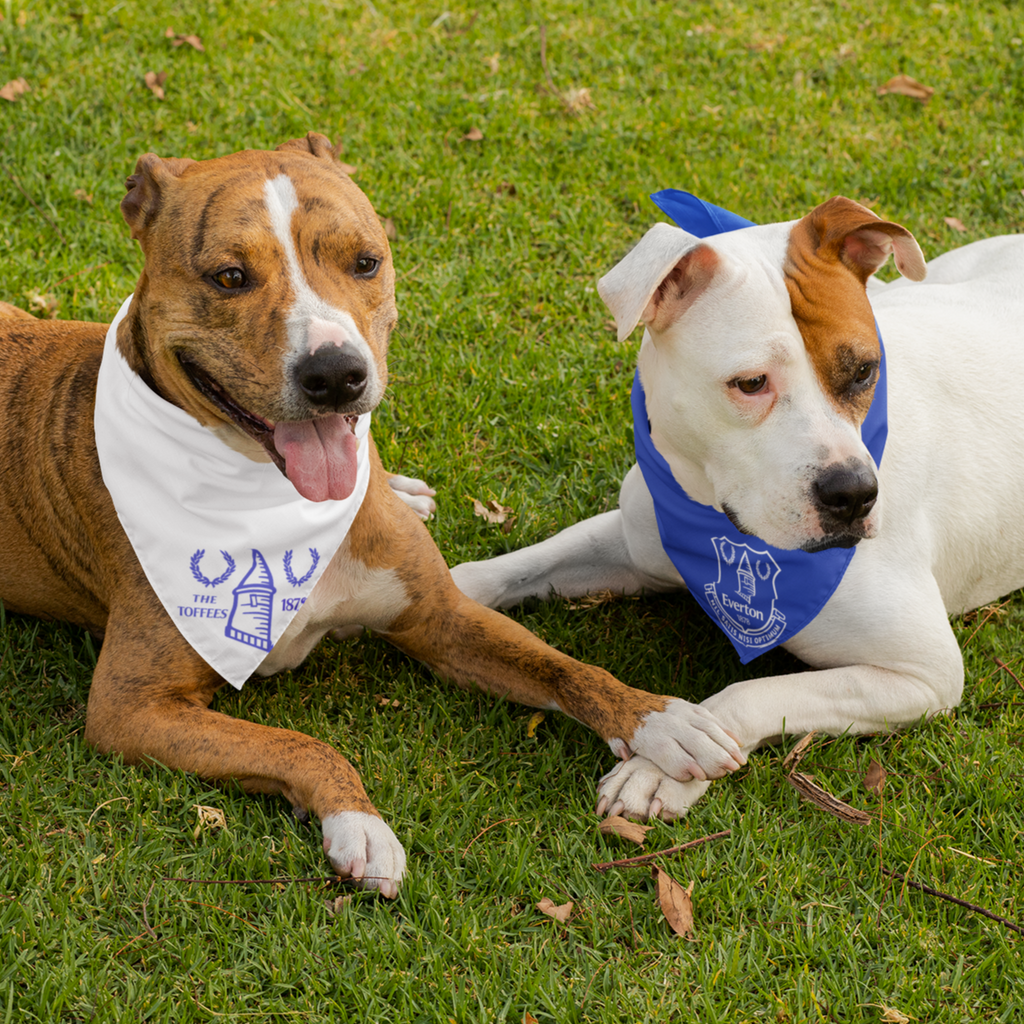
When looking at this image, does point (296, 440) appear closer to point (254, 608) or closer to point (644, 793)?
point (254, 608)

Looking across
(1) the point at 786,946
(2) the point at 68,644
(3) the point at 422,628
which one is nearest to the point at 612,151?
(3) the point at 422,628

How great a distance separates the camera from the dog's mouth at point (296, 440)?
129 inches

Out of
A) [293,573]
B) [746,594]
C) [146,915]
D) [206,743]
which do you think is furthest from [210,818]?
[746,594]

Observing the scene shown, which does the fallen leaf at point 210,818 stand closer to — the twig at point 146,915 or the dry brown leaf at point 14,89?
the twig at point 146,915

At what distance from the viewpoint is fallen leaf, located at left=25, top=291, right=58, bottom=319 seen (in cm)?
537

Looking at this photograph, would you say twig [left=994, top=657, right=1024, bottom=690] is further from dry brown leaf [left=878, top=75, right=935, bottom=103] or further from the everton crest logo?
dry brown leaf [left=878, top=75, right=935, bottom=103]

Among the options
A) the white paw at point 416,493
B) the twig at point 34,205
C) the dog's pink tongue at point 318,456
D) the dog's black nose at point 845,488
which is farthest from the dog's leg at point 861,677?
the twig at point 34,205

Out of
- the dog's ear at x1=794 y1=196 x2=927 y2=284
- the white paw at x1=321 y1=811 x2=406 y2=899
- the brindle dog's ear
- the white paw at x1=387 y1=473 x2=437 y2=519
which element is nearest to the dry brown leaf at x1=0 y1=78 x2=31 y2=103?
the brindle dog's ear

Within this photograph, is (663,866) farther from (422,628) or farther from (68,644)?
(68,644)

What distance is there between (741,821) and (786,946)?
406 mm

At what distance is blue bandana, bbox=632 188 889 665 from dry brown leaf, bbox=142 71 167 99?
13.3 ft

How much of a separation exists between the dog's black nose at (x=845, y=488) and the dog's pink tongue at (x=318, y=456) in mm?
1378

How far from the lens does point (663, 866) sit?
3244 mm

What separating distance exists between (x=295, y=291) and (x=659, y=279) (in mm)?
1017
